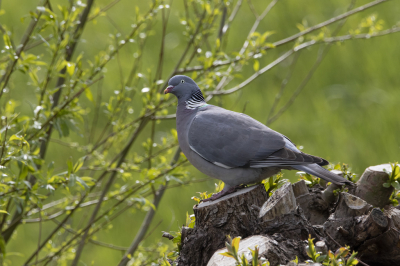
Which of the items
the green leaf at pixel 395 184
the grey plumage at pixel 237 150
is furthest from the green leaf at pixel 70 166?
the green leaf at pixel 395 184

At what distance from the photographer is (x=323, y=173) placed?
8.43 ft

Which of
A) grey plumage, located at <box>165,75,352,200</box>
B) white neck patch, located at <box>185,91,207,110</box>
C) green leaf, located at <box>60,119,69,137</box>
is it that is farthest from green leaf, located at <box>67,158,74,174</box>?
white neck patch, located at <box>185,91,207,110</box>

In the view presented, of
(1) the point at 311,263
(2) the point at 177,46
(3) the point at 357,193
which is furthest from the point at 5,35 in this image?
(2) the point at 177,46

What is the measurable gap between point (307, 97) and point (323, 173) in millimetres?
5052

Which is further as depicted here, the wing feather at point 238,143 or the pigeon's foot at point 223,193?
the wing feather at point 238,143

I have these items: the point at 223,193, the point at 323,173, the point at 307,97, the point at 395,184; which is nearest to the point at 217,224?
the point at 223,193

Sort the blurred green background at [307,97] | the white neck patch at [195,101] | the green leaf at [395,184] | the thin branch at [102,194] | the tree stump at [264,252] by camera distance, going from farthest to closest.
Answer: the blurred green background at [307,97]
the thin branch at [102,194]
the white neck patch at [195,101]
the green leaf at [395,184]
the tree stump at [264,252]

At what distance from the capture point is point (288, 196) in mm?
2234

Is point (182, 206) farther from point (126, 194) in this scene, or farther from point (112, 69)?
point (112, 69)

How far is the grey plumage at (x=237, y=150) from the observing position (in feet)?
8.99

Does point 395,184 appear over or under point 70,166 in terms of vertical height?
under

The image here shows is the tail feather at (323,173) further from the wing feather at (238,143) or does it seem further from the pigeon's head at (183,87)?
the pigeon's head at (183,87)

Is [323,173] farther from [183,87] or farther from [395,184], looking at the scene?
[183,87]

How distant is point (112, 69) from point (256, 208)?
6271 mm
